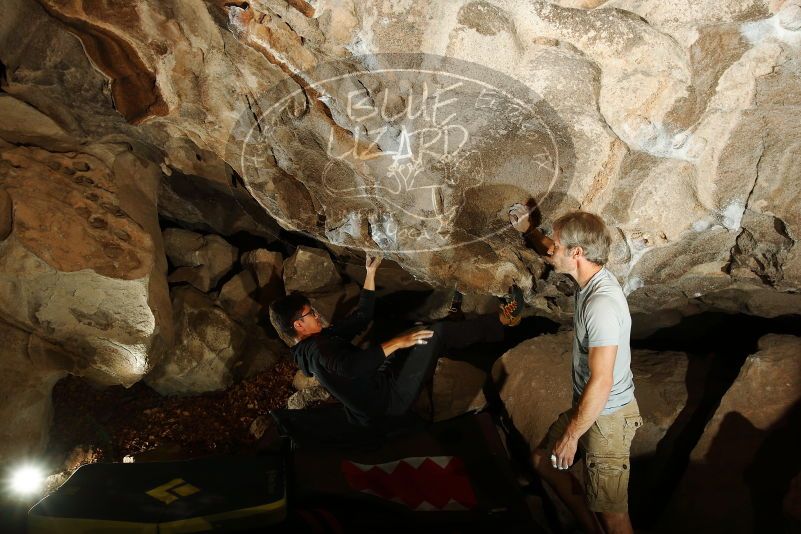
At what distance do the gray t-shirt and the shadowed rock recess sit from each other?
1.14 meters

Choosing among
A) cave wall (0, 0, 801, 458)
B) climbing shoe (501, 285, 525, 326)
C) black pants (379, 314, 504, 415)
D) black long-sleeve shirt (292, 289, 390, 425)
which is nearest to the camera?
cave wall (0, 0, 801, 458)

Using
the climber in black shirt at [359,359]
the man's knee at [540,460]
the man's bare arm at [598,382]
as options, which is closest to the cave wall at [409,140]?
the climber in black shirt at [359,359]

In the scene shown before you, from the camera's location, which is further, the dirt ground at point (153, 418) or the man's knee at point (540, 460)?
the dirt ground at point (153, 418)

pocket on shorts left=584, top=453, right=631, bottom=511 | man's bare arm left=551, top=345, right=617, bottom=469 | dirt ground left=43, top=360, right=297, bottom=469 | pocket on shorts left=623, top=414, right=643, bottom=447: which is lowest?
dirt ground left=43, top=360, right=297, bottom=469

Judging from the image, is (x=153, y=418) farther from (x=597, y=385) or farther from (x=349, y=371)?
(x=597, y=385)

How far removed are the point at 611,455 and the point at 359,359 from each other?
146 centimetres

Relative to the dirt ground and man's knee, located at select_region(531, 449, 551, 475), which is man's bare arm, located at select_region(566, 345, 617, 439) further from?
the dirt ground

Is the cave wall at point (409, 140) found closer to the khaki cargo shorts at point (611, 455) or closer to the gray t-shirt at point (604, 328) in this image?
the gray t-shirt at point (604, 328)

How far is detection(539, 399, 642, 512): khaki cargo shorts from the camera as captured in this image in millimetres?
2273

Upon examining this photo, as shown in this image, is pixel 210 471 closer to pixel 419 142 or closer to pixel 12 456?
pixel 419 142

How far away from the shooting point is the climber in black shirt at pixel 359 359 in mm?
2777

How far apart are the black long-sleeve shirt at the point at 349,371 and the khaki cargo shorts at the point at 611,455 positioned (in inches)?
47.7

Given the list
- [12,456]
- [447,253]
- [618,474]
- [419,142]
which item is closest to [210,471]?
[618,474]

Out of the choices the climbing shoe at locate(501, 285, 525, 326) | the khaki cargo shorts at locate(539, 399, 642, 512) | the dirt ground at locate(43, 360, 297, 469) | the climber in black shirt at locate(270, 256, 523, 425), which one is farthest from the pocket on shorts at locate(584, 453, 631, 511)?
the dirt ground at locate(43, 360, 297, 469)
